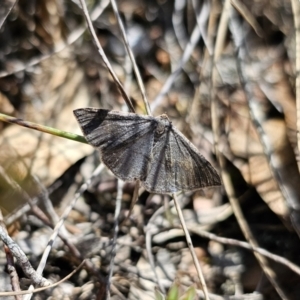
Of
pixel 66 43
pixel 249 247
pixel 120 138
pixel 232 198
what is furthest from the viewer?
pixel 66 43

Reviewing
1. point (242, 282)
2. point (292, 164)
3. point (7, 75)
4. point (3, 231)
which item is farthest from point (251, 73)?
point (3, 231)

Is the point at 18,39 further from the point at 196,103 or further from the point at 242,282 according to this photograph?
the point at 242,282

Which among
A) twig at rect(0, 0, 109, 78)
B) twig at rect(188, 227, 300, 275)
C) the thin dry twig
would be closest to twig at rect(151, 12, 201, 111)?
the thin dry twig

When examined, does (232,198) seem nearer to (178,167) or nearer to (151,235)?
(151,235)

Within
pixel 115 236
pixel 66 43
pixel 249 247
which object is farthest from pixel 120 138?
pixel 66 43

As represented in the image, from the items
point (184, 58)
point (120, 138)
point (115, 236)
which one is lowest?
point (115, 236)

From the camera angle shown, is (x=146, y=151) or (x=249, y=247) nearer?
(x=146, y=151)

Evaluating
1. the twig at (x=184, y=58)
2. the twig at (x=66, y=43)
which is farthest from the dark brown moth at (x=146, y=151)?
the twig at (x=66, y=43)

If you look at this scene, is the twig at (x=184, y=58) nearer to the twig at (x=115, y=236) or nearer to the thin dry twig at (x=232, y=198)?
the thin dry twig at (x=232, y=198)
